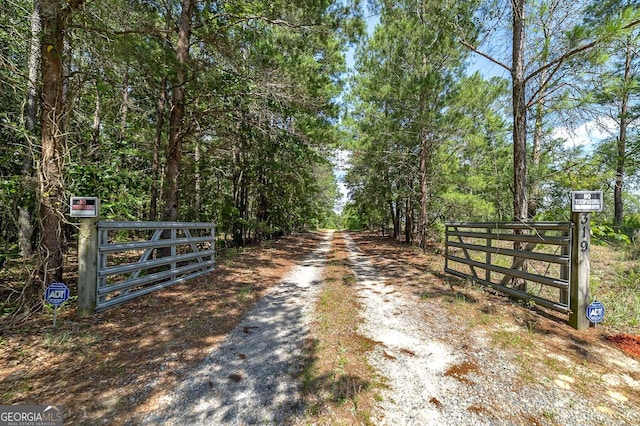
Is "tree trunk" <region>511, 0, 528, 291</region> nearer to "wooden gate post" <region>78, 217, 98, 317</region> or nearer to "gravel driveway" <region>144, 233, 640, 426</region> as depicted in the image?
"gravel driveway" <region>144, 233, 640, 426</region>

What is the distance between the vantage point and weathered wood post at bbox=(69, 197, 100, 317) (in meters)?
3.44

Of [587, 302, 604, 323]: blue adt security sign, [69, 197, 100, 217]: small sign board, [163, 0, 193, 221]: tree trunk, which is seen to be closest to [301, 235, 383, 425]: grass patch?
[587, 302, 604, 323]: blue adt security sign

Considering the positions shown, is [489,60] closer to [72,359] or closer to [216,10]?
[216,10]

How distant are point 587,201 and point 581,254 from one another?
25.7 inches

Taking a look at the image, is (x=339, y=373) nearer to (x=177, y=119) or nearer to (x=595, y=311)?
(x=595, y=311)

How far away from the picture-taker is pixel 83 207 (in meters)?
3.46

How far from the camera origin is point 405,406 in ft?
6.65

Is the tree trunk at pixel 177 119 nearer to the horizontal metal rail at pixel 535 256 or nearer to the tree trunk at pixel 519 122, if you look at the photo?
the tree trunk at pixel 519 122

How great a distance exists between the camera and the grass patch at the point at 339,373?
6.42 feet

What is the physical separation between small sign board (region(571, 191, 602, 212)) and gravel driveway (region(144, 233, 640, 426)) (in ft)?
6.51

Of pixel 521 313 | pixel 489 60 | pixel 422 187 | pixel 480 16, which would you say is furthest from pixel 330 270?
pixel 480 16

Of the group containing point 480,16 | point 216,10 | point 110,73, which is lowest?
point 110,73

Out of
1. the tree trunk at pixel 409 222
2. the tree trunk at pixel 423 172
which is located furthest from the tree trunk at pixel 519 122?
the tree trunk at pixel 409 222

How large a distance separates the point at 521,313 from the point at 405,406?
9.29ft
